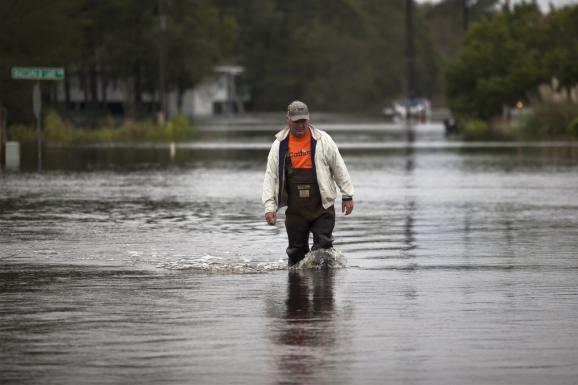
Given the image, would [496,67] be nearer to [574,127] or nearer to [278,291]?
[574,127]

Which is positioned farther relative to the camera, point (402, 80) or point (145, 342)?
point (402, 80)

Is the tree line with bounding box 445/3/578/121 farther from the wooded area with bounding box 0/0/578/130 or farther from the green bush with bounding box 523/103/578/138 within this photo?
the green bush with bounding box 523/103/578/138

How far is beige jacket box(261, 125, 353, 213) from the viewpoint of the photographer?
1430 centimetres

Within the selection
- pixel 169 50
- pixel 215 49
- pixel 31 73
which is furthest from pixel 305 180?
pixel 215 49

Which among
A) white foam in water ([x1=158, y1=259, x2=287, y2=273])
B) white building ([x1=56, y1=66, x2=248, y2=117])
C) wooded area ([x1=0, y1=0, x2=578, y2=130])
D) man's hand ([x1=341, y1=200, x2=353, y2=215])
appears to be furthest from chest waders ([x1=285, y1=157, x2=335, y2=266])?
white building ([x1=56, y1=66, x2=248, y2=117])

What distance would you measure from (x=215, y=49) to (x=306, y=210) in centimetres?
7252

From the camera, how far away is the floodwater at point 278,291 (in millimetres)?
9289

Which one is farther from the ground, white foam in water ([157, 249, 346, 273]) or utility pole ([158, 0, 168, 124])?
utility pole ([158, 0, 168, 124])

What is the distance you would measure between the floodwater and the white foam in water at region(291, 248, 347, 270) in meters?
0.13

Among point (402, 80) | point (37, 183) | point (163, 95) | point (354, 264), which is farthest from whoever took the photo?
point (402, 80)

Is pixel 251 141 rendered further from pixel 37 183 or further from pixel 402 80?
pixel 402 80

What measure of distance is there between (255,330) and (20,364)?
195cm

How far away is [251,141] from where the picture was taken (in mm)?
58406

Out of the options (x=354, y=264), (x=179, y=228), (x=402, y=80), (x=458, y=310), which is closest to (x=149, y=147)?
(x=179, y=228)
